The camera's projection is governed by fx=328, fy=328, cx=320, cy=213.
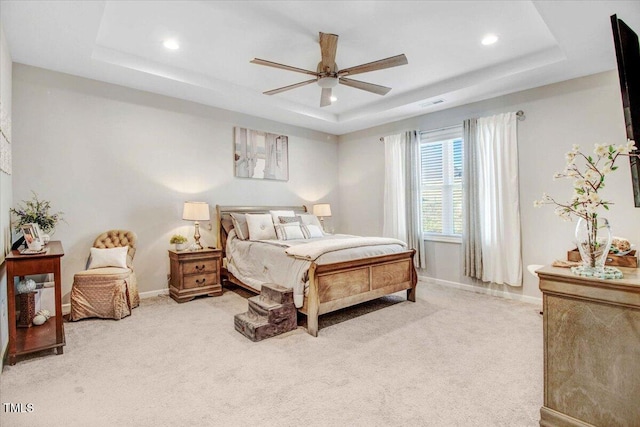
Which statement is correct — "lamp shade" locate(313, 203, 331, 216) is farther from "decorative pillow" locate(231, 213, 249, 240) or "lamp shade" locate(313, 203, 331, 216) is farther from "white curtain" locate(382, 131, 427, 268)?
"decorative pillow" locate(231, 213, 249, 240)

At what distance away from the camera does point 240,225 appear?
4.73 metres

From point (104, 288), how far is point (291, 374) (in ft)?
7.73

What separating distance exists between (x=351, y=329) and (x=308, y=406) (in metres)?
1.30

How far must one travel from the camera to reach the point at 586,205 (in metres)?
1.67

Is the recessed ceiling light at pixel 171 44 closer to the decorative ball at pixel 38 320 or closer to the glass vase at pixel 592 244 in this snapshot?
the decorative ball at pixel 38 320

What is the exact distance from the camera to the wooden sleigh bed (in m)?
3.10

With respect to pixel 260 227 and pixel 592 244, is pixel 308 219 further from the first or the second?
pixel 592 244

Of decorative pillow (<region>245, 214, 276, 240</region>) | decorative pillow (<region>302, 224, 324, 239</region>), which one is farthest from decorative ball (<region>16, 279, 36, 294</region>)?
decorative pillow (<region>302, 224, 324, 239</region>)

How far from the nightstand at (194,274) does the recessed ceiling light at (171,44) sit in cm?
237

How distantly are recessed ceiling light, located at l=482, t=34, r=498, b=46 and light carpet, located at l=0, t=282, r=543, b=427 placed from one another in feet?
9.38

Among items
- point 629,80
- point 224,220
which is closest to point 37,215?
point 224,220

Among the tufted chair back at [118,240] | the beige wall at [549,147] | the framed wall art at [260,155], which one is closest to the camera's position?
the beige wall at [549,147]

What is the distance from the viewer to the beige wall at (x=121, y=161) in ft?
11.8

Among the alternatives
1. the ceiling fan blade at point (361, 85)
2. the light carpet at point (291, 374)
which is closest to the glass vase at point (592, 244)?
the light carpet at point (291, 374)
